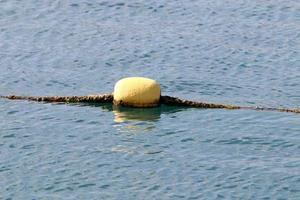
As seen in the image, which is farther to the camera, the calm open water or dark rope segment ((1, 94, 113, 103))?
dark rope segment ((1, 94, 113, 103))

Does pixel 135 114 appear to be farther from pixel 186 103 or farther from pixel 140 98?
pixel 186 103

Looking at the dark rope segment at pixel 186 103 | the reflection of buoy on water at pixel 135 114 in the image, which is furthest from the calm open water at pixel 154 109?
the dark rope segment at pixel 186 103

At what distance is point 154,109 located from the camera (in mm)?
34250

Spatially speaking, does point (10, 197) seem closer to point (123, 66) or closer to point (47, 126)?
point (47, 126)

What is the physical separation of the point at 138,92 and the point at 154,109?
81 centimetres

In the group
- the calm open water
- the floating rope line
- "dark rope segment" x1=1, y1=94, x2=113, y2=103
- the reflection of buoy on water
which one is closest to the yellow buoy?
the reflection of buoy on water

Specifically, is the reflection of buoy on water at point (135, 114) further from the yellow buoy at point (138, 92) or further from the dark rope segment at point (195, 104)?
the dark rope segment at point (195, 104)

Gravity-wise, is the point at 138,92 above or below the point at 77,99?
above

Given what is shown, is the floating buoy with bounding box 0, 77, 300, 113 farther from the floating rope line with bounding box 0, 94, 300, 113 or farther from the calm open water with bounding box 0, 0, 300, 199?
the calm open water with bounding box 0, 0, 300, 199

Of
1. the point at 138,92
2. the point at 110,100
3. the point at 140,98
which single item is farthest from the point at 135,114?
the point at 110,100

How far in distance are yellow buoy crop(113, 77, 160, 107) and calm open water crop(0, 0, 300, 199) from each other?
33 centimetres

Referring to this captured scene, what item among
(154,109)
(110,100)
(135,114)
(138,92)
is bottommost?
(135,114)

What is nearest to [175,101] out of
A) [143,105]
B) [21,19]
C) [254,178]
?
[143,105]

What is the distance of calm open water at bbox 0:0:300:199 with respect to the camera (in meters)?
28.7
